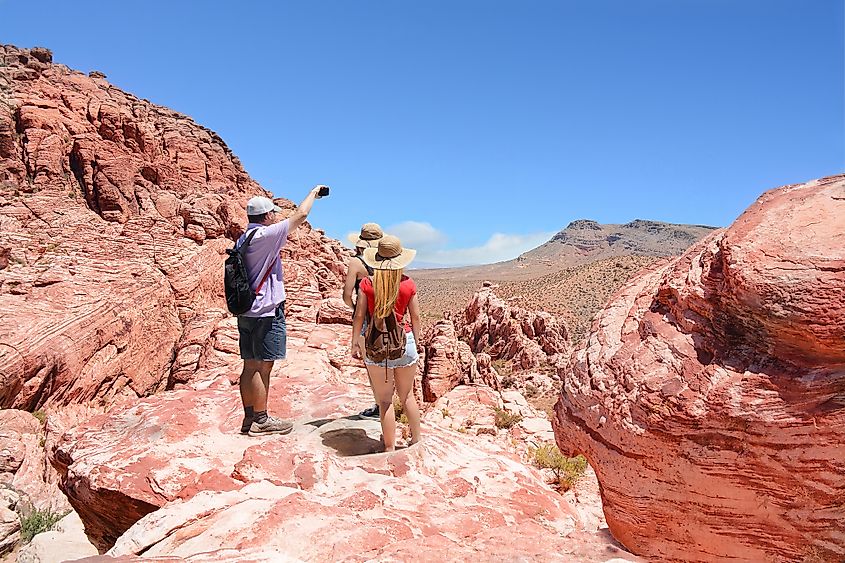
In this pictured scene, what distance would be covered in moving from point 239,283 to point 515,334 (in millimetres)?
21136

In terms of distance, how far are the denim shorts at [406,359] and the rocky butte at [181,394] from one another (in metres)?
0.80

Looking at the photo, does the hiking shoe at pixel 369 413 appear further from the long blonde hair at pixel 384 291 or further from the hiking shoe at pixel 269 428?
the long blonde hair at pixel 384 291

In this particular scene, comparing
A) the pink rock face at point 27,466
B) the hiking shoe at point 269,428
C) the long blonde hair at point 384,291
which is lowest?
the pink rock face at point 27,466

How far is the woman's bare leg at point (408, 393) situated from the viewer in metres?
5.07

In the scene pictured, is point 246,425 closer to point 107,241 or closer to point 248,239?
point 248,239

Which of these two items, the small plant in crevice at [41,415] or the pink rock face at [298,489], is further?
the small plant in crevice at [41,415]

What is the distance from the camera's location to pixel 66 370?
10.8m

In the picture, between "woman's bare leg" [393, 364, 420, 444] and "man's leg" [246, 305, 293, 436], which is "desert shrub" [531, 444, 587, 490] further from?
"man's leg" [246, 305, 293, 436]

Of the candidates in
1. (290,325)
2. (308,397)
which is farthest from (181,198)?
(308,397)

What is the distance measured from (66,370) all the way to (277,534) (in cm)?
996

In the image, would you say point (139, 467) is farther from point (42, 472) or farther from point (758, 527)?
point (42, 472)

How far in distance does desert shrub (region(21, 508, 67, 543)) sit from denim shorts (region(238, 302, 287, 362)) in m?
4.74

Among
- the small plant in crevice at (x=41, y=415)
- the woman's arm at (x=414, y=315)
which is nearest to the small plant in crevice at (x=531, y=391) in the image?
the small plant in crevice at (x=41, y=415)

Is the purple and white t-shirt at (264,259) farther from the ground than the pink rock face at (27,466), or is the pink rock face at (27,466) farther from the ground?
the purple and white t-shirt at (264,259)
